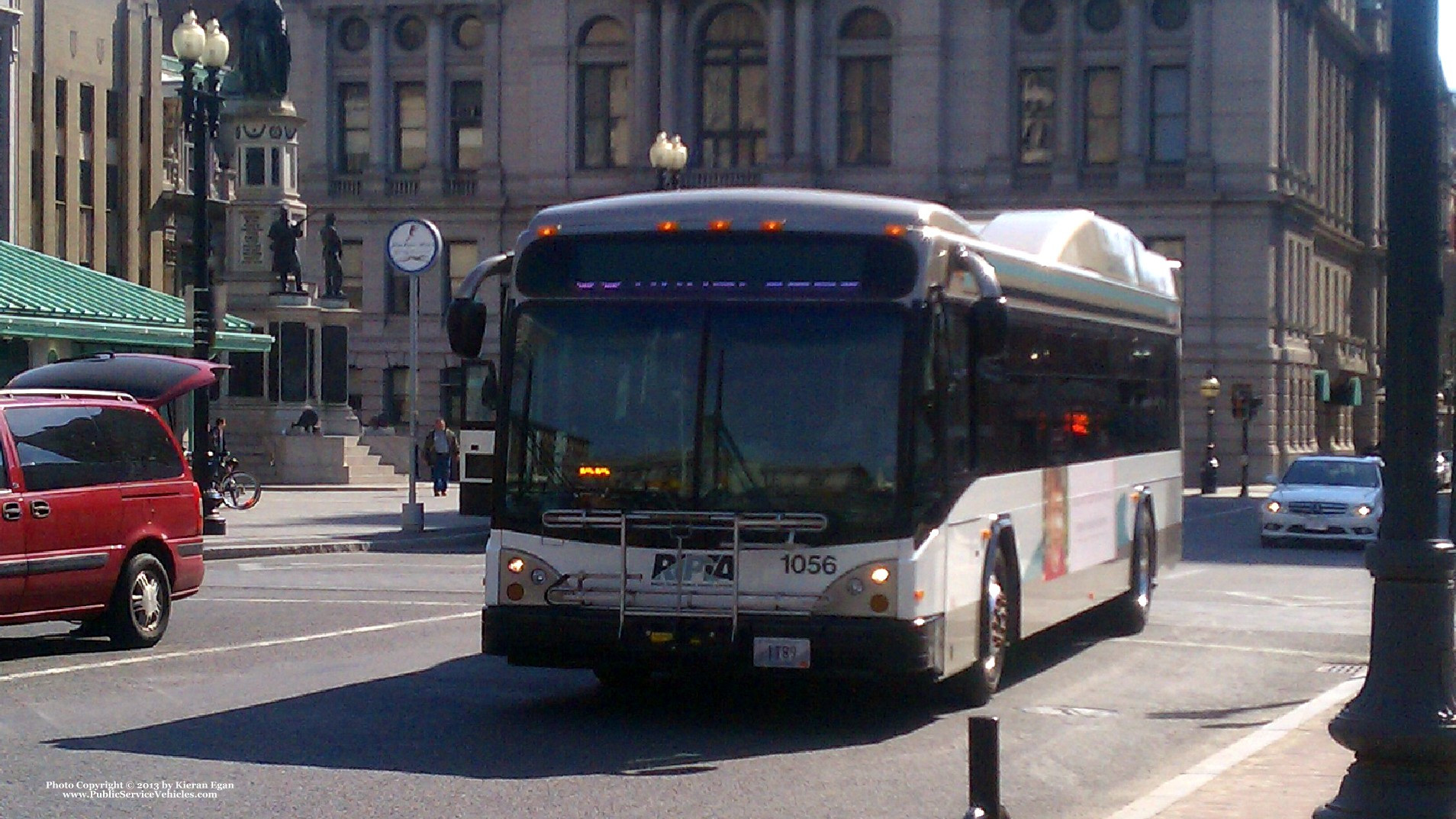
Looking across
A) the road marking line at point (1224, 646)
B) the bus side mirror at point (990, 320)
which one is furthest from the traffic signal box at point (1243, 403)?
the bus side mirror at point (990, 320)

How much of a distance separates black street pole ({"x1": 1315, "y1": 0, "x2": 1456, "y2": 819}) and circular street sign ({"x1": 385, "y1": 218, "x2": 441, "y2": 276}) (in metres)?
24.1

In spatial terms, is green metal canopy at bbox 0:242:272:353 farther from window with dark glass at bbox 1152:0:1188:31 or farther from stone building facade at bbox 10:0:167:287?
window with dark glass at bbox 1152:0:1188:31

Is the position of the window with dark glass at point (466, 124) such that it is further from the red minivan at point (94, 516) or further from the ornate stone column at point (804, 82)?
the red minivan at point (94, 516)

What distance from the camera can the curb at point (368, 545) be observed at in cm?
2840

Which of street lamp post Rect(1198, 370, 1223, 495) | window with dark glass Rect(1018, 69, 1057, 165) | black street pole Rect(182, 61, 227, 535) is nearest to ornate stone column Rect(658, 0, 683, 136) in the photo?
window with dark glass Rect(1018, 69, 1057, 165)

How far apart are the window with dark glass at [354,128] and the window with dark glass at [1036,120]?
79.9 feet

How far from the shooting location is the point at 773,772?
36.9ft

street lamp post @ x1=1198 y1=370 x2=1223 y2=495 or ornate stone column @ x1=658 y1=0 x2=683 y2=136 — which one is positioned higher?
ornate stone column @ x1=658 y1=0 x2=683 y2=136

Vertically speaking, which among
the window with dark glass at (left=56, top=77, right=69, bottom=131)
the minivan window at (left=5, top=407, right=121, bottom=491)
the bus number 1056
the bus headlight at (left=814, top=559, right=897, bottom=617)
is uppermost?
the window with dark glass at (left=56, top=77, right=69, bottom=131)

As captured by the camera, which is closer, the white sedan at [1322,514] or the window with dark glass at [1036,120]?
the white sedan at [1322,514]

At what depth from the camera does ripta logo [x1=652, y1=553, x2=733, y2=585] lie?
40.5 feet

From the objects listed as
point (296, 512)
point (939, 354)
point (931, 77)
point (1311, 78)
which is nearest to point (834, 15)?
point (931, 77)

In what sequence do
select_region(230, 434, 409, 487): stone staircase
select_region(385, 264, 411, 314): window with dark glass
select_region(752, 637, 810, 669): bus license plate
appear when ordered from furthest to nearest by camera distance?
select_region(385, 264, 411, 314): window with dark glass → select_region(230, 434, 409, 487): stone staircase → select_region(752, 637, 810, 669): bus license plate

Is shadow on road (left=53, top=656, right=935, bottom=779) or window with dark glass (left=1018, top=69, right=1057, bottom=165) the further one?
window with dark glass (left=1018, top=69, right=1057, bottom=165)
